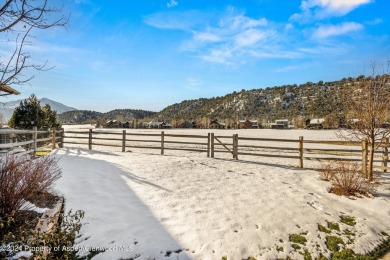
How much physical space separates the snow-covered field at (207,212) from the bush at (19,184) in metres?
0.76

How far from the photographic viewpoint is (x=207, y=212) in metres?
5.46

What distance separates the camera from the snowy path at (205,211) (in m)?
4.21

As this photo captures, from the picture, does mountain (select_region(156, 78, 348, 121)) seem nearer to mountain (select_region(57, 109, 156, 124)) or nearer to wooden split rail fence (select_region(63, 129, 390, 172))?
mountain (select_region(57, 109, 156, 124))

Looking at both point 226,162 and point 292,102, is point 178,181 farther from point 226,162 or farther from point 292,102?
point 292,102

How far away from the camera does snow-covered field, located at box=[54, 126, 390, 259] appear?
420cm

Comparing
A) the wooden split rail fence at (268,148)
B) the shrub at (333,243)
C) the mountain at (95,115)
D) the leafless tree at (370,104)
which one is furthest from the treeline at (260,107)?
the shrub at (333,243)

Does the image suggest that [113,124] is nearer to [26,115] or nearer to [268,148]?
[26,115]

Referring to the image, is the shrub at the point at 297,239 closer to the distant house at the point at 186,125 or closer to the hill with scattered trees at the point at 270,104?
the distant house at the point at 186,125

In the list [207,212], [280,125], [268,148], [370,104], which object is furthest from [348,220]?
[280,125]

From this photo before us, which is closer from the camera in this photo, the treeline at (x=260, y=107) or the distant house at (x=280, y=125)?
the distant house at (x=280, y=125)

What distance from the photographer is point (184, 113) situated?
159125 mm

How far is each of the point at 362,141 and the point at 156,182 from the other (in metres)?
7.90

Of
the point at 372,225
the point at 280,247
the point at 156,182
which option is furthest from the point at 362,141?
the point at 156,182

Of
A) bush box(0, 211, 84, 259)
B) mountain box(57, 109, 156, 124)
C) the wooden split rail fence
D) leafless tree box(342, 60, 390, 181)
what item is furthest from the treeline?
bush box(0, 211, 84, 259)
